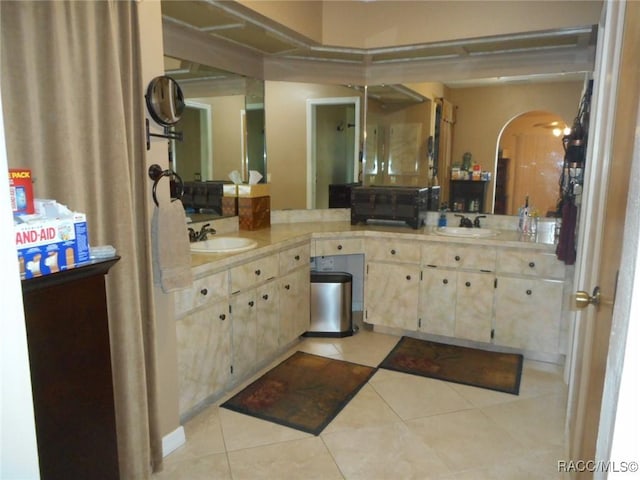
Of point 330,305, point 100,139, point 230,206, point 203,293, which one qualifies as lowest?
point 330,305

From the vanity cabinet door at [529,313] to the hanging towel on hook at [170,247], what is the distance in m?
2.28

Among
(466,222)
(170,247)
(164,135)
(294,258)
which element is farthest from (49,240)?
(466,222)

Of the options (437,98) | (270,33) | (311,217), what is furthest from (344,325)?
(270,33)

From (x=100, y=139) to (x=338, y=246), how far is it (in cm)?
223

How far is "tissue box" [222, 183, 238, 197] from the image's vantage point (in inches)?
137

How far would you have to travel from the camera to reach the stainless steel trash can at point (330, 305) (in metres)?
3.63

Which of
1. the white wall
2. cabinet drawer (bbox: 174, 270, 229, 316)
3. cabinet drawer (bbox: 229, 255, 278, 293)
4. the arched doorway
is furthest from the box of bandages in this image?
the arched doorway

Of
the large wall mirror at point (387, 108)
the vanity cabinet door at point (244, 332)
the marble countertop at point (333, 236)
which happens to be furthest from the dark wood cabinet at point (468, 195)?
the vanity cabinet door at point (244, 332)

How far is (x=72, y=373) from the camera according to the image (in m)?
1.24

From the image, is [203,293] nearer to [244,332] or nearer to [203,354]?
[203,354]

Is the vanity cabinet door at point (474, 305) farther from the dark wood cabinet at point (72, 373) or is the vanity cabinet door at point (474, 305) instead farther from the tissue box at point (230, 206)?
the dark wood cabinet at point (72, 373)

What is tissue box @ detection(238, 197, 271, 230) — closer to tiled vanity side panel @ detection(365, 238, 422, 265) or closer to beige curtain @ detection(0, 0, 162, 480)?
tiled vanity side panel @ detection(365, 238, 422, 265)

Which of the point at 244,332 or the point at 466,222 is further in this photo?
the point at 466,222

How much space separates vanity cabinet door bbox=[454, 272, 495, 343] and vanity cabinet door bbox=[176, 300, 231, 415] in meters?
1.77
